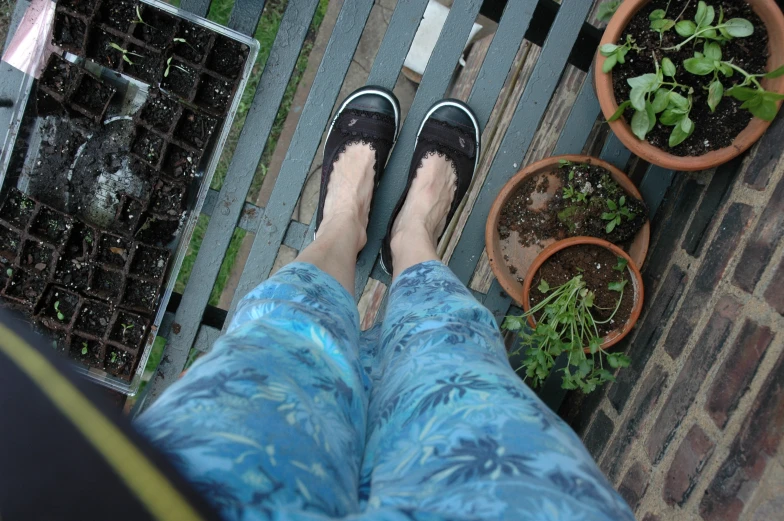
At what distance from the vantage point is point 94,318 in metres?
1.31

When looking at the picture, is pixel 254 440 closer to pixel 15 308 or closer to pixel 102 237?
pixel 102 237

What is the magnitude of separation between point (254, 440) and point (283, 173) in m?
0.91

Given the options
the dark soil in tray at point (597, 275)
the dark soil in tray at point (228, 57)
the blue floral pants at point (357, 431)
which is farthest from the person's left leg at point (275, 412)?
the dark soil in tray at point (228, 57)

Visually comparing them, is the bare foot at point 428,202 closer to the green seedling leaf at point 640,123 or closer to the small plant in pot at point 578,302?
the small plant in pot at point 578,302

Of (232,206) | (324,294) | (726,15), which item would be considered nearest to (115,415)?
(324,294)

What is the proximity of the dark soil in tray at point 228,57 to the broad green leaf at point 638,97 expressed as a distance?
3.06 ft

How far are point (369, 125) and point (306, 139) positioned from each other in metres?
0.20

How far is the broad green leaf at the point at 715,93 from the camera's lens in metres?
0.95

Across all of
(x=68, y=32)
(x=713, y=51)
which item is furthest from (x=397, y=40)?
(x=68, y=32)

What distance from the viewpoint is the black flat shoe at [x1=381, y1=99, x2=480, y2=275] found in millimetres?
1327

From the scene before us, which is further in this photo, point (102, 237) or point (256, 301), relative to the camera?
point (102, 237)

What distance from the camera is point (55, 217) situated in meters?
1.26

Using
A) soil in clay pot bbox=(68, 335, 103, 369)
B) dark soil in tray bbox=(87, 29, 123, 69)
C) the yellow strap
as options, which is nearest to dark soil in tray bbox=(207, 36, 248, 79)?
dark soil in tray bbox=(87, 29, 123, 69)

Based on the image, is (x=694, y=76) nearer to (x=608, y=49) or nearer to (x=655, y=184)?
(x=608, y=49)
